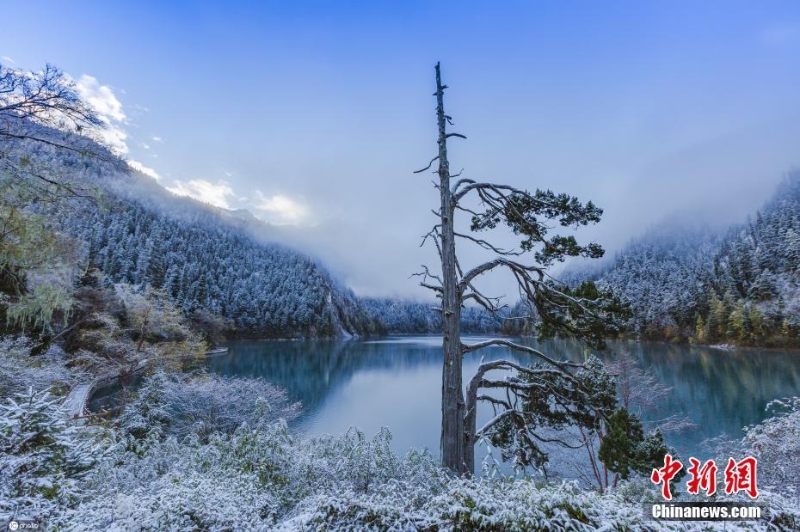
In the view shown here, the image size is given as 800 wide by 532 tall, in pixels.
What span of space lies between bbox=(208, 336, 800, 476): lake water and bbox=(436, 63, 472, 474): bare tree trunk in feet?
14.8

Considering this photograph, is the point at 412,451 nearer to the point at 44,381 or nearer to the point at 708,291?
the point at 44,381

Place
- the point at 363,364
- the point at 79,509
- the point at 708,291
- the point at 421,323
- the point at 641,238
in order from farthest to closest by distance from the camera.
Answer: the point at 421,323, the point at 641,238, the point at 708,291, the point at 363,364, the point at 79,509

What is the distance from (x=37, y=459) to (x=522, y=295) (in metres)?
5.70

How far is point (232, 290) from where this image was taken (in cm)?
8044

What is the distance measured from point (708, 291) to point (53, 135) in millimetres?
75036

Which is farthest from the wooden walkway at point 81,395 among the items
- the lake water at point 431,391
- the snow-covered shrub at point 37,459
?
the snow-covered shrub at point 37,459

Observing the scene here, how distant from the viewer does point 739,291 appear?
52.4m

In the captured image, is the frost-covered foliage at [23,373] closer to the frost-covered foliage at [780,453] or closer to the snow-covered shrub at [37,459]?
the snow-covered shrub at [37,459]

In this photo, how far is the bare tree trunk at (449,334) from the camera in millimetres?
4742

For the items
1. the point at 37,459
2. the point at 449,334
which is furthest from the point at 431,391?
the point at 37,459

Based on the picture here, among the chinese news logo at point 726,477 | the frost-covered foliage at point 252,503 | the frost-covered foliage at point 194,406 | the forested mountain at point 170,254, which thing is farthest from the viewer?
the frost-covered foliage at point 194,406

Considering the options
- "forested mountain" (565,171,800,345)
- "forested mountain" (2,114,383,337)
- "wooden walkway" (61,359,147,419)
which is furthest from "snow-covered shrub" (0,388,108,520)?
"forested mountain" (565,171,800,345)

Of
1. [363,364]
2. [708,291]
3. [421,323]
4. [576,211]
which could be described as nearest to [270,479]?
[576,211]

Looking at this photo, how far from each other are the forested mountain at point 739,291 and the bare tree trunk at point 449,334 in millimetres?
29397
